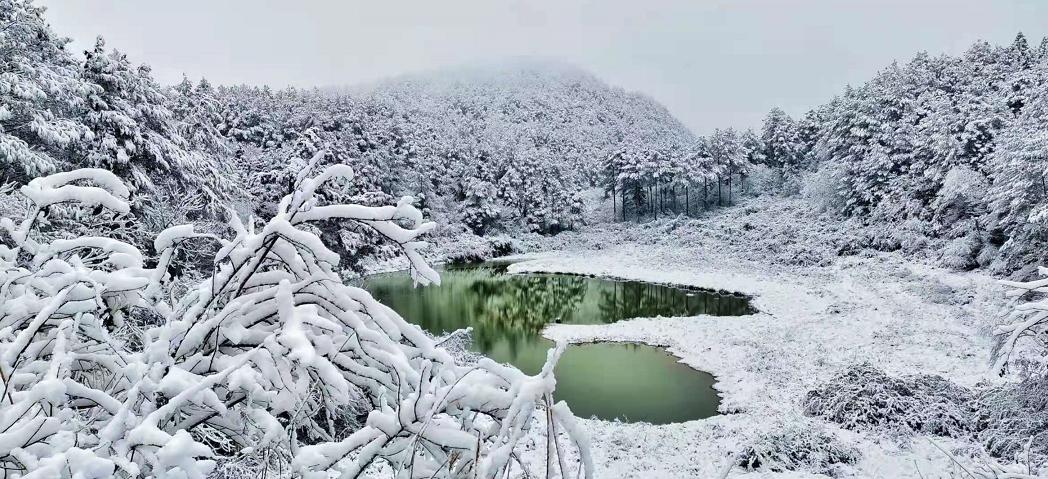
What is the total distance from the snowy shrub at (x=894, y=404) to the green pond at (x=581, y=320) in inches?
91.1

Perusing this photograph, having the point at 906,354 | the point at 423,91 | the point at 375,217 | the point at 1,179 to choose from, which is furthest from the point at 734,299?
the point at 423,91

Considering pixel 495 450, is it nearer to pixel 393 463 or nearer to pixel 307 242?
pixel 393 463

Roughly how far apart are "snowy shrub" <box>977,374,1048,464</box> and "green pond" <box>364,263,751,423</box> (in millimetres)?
5064

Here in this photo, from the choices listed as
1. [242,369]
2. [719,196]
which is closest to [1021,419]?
[242,369]

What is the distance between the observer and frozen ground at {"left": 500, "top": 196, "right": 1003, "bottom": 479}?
968 cm

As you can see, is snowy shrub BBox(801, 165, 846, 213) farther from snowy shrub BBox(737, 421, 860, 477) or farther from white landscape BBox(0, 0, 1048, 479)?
snowy shrub BBox(737, 421, 860, 477)

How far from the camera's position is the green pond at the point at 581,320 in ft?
42.7

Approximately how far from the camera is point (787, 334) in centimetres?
1780

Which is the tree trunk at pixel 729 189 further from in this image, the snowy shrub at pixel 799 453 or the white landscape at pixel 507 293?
the snowy shrub at pixel 799 453

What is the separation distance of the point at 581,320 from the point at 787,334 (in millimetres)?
6546

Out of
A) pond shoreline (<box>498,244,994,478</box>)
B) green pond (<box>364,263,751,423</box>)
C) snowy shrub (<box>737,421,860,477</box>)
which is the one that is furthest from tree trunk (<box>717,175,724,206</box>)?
snowy shrub (<box>737,421,860,477</box>)

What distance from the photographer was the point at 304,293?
1.35 meters

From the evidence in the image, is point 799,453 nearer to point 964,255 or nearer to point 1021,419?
point 1021,419

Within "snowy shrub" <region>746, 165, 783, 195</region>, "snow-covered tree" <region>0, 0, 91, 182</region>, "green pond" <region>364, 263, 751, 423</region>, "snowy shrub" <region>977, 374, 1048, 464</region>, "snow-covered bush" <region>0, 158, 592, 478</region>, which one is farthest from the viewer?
"snowy shrub" <region>746, 165, 783, 195</region>
